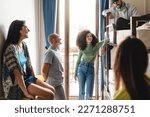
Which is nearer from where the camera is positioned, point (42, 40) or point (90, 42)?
→ point (90, 42)

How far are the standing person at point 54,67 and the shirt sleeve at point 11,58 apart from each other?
0.50 metres

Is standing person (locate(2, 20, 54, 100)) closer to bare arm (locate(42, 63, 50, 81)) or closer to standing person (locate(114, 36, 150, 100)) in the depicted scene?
bare arm (locate(42, 63, 50, 81))

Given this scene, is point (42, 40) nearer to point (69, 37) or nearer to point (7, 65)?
point (69, 37)

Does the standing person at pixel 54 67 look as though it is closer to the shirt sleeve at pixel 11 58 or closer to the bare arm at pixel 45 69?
the bare arm at pixel 45 69

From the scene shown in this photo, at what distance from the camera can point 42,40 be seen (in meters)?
2.83

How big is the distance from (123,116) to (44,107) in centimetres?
34

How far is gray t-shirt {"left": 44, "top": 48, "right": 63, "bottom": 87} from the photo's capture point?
79.3 inches

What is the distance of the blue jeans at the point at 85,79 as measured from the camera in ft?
7.93

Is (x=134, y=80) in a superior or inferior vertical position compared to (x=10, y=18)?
inferior

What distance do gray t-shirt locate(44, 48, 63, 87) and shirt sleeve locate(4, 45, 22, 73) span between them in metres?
0.50

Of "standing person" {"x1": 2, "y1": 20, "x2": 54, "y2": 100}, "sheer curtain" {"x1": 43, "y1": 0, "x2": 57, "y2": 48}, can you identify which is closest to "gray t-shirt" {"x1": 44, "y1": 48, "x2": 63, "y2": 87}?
"standing person" {"x1": 2, "y1": 20, "x2": 54, "y2": 100}

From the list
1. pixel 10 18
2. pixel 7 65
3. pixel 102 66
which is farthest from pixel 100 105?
pixel 102 66

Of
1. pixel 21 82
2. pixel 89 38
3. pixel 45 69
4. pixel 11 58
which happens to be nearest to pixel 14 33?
pixel 11 58

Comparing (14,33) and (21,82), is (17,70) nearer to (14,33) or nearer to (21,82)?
(21,82)
